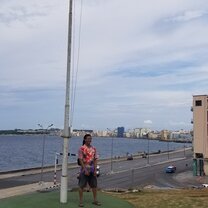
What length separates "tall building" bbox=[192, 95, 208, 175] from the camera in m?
61.1

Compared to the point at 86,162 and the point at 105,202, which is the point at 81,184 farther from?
the point at 105,202

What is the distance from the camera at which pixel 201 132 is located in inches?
2436

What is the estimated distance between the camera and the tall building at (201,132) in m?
61.1

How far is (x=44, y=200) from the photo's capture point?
11789mm

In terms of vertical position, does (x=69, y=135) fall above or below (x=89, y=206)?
above

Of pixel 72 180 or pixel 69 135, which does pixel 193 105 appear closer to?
pixel 72 180

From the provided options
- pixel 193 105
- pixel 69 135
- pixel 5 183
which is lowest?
pixel 5 183

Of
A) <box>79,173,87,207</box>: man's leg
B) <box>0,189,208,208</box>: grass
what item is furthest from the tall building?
<box>79,173,87,207</box>: man's leg

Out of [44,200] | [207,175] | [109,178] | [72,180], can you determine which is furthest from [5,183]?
[44,200]

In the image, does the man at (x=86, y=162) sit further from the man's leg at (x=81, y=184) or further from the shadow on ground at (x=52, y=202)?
the shadow on ground at (x=52, y=202)

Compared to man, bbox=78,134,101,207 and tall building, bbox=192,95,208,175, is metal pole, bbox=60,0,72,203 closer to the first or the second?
man, bbox=78,134,101,207

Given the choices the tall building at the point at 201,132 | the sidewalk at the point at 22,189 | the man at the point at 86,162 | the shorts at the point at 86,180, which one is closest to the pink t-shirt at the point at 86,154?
the man at the point at 86,162

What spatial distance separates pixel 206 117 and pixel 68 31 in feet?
170

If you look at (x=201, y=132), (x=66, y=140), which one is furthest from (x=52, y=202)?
(x=201, y=132)
